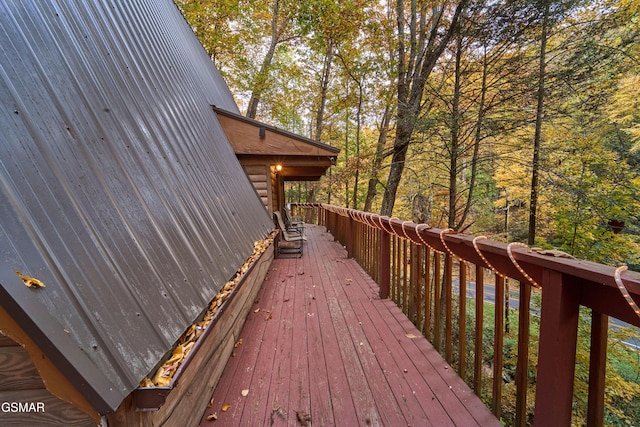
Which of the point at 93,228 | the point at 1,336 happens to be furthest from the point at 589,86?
the point at 1,336

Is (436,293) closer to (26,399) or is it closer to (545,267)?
(545,267)

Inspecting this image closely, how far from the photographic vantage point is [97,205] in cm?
111

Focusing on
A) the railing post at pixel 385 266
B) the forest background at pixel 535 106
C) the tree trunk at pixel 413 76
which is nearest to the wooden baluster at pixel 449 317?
the railing post at pixel 385 266

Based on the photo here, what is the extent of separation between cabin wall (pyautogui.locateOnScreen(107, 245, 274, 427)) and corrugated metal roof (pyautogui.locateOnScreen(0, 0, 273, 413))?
0.73ft

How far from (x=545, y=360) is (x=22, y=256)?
81.4 inches

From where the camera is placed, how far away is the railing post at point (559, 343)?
41.6 inches

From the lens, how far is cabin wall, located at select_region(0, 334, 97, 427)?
85 cm

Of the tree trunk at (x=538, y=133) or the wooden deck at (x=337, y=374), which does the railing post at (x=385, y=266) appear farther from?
the tree trunk at (x=538, y=133)

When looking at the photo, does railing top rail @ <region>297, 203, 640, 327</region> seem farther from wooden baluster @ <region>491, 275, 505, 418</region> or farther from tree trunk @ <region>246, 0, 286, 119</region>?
tree trunk @ <region>246, 0, 286, 119</region>

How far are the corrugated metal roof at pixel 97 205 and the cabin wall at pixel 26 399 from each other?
0.30 m

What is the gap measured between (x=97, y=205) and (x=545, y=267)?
6.73ft

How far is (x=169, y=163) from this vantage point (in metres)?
1.89

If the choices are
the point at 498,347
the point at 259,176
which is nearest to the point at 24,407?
the point at 498,347

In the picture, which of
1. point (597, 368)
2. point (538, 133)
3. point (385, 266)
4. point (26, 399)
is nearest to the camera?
point (26, 399)
